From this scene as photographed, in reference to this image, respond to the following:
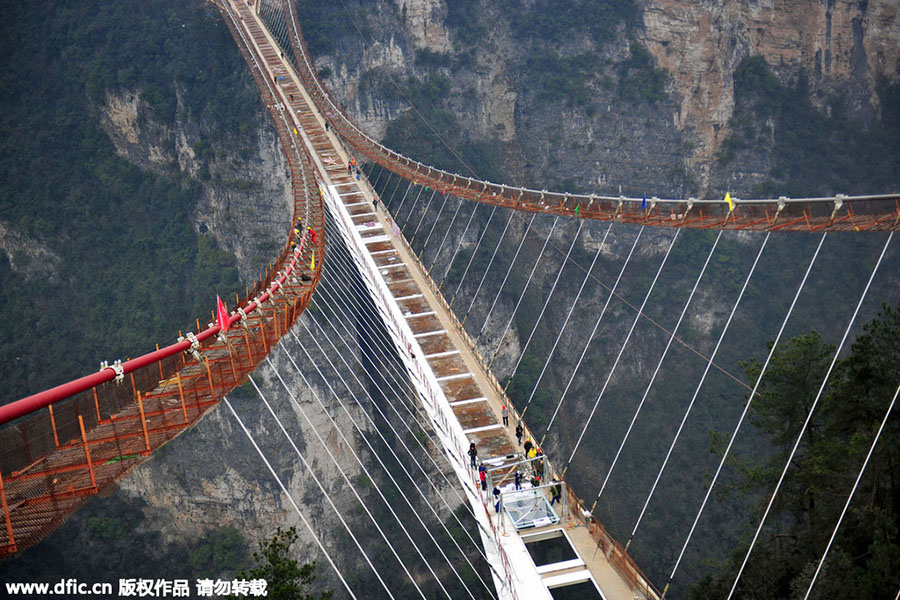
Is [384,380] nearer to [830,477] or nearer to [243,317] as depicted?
[243,317]

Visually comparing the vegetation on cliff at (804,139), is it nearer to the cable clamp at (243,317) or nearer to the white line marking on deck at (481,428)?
the white line marking on deck at (481,428)

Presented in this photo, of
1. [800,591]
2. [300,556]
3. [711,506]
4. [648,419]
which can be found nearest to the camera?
[800,591]

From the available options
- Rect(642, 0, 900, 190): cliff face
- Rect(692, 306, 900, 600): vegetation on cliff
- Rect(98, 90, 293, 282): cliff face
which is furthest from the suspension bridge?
Rect(642, 0, 900, 190): cliff face

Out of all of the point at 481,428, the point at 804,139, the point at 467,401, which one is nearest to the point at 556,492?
the point at 481,428

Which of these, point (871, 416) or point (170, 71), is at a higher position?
point (170, 71)

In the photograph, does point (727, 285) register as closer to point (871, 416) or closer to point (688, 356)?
point (688, 356)

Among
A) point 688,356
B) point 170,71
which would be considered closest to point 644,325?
point 688,356

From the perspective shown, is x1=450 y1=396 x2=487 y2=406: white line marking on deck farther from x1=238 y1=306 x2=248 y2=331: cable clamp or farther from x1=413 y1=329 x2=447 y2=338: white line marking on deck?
x1=238 y1=306 x2=248 y2=331: cable clamp
